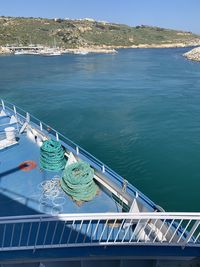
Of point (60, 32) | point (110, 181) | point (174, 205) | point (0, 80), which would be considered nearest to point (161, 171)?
point (174, 205)

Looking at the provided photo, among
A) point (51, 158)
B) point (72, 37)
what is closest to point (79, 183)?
point (51, 158)

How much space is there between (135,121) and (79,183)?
661 inches

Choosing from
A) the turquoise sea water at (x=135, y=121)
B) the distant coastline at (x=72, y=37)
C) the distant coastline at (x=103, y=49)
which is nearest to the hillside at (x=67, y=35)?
the distant coastline at (x=72, y=37)

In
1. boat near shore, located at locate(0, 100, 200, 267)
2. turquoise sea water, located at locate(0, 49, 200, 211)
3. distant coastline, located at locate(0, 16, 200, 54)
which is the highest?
distant coastline, located at locate(0, 16, 200, 54)

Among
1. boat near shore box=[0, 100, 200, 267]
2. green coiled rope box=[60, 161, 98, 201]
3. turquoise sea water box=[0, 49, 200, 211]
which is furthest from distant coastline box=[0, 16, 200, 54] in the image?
green coiled rope box=[60, 161, 98, 201]

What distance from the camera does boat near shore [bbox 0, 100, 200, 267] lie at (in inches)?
230

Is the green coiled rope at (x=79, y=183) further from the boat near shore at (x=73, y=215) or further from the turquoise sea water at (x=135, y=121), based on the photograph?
the turquoise sea water at (x=135, y=121)

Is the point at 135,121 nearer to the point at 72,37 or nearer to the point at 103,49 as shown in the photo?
the point at 103,49

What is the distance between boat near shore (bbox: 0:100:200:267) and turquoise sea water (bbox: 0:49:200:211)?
17.7ft

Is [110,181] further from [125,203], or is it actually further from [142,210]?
[142,210]

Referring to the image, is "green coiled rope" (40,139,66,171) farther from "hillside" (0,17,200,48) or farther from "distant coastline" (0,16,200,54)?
"hillside" (0,17,200,48)

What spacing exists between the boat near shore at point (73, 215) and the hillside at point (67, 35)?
124 m

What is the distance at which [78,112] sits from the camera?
27266 millimetres

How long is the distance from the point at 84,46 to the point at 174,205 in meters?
129
